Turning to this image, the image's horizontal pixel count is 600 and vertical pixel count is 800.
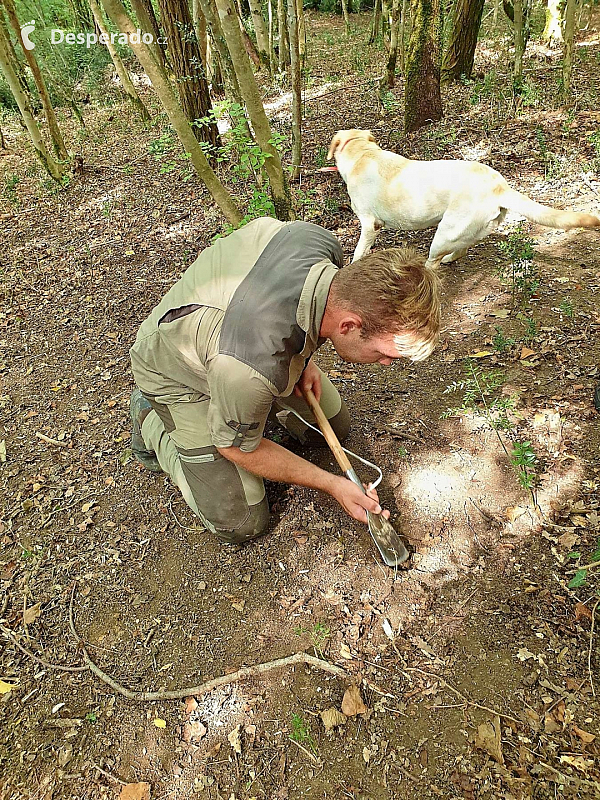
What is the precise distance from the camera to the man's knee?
8.44ft

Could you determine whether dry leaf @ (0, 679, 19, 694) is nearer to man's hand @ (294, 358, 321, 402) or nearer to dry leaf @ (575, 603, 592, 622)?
man's hand @ (294, 358, 321, 402)

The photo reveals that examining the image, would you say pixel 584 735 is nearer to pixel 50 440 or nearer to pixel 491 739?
pixel 491 739

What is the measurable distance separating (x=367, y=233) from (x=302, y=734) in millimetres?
3543

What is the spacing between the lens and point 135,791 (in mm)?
1966

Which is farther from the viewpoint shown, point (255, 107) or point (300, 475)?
point (255, 107)

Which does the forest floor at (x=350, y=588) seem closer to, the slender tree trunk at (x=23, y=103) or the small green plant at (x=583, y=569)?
the small green plant at (x=583, y=569)

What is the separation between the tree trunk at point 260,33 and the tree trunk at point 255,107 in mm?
7200

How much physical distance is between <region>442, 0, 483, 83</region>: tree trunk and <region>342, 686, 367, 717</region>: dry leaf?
294 inches

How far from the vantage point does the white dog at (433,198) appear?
3.51 meters

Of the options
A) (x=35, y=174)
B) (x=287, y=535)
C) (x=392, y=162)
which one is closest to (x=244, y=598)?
(x=287, y=535)

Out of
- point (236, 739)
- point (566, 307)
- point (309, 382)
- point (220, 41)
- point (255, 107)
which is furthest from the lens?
point (220, 41)

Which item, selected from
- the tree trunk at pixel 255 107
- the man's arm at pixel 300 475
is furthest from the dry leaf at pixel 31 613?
the tree trunk at pixel 255 107

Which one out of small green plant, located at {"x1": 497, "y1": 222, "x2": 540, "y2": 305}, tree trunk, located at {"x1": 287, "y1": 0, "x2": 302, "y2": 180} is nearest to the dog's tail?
small green plant, located at {"x1": 497, "y1": 222, "x2": 540, "y2": 305}

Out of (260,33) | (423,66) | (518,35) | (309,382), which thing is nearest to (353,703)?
(309,382)
